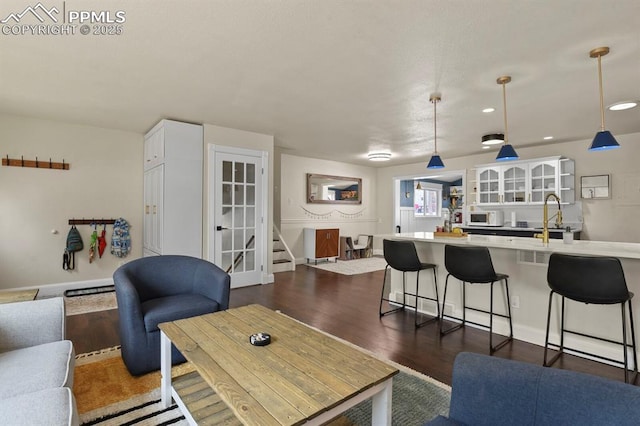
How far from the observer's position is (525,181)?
5.83 metres

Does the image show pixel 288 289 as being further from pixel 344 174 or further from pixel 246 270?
pixel 344 174

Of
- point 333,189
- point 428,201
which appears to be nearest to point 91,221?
point 333,189

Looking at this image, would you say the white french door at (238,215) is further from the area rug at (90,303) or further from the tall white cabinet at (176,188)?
the area rug at (90,303)

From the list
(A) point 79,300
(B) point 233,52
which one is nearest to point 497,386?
(B) point 233,52

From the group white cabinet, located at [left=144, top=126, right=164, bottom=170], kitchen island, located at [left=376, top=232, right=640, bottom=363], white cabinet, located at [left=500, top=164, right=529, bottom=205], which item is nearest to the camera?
kitchen island, located at [left=376, top=232, right=640, bottom=363]

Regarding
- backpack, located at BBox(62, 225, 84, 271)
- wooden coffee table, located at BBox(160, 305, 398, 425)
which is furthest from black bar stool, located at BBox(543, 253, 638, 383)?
backpack, located at BBox(62, 225, 84, 271)

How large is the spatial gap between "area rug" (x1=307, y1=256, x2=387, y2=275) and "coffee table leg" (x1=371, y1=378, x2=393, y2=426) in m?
4.64

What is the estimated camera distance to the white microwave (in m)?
6.32

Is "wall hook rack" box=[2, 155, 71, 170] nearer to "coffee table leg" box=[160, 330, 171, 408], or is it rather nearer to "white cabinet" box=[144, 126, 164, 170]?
A: "white cabinet" box=[144, 126, 164, 170]

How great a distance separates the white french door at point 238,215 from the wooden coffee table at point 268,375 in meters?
2.75

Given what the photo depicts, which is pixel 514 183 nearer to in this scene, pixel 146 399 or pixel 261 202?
pixel 261 202

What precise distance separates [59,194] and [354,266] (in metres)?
5.20

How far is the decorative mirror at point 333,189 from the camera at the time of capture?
754 cm

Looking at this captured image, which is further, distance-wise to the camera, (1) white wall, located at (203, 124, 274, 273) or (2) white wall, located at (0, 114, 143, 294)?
(1) white wall, located at (203, 124, 274, 273)
